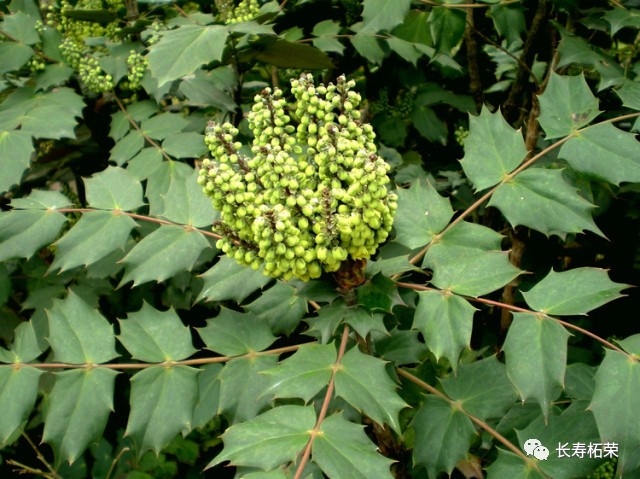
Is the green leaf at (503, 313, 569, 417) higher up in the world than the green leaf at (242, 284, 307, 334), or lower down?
higher up

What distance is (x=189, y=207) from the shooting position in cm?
167

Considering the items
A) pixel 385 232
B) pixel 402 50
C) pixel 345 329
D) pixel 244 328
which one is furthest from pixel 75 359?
pixel 402 50

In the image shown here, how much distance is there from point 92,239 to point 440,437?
36.4 inches

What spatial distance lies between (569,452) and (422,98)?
154 cm

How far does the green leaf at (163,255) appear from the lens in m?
1.55

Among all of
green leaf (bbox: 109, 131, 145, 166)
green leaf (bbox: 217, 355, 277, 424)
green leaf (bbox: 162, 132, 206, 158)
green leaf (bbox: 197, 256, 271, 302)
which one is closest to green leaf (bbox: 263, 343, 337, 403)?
green leaf (bbox: 217, 355, 277, 424)

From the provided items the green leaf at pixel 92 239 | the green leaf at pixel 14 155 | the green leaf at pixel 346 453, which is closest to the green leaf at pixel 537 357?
the green leaf at pixel 346 453

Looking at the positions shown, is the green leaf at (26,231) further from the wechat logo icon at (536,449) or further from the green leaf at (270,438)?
the wechat logo icon at (536,449)

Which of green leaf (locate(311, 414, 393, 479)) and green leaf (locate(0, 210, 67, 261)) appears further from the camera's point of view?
green leaf (locate(0, 210, 67, 261))

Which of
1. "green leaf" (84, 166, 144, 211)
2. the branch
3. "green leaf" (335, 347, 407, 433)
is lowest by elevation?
the branch

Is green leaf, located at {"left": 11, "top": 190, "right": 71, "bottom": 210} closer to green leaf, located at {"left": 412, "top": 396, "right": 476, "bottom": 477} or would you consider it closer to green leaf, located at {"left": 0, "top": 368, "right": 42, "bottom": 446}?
green leaf, located at {"left": 0, "top": 368, "right": 42, "bottom": 446}

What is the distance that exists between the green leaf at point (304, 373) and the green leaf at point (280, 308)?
20 centimetres

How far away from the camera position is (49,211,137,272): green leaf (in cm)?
159

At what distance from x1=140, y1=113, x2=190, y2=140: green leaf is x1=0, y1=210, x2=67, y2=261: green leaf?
536 mm
